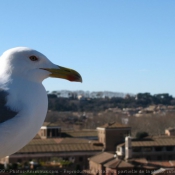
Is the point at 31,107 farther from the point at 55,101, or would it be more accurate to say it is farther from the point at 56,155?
the point at 55,101

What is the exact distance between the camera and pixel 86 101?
5284 centimetres

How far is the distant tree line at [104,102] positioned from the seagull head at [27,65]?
43.2m

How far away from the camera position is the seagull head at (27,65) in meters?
0.90

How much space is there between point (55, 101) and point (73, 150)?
109ft

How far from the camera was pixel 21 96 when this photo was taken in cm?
88

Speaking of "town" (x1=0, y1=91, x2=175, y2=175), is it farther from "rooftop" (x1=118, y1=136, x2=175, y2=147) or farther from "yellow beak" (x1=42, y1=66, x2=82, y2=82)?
"yellow beak" (x1=42, y1=66, x2=82, y2=82)

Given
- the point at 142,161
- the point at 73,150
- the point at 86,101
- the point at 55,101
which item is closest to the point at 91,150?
the point at 73,150

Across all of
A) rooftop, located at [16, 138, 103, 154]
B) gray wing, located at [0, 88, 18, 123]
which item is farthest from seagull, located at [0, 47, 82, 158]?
rooftop, located at [16, 138, 103, 154]

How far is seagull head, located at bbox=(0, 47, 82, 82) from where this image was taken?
2.96 feet

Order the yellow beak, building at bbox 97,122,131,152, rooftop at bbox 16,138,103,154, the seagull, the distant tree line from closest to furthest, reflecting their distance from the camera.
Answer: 1. the seagull
2. the yellow beak
3. rooftop at bbox 16,138,103,154
4. building at bbox 97,122,131,152
5. the distant tree line

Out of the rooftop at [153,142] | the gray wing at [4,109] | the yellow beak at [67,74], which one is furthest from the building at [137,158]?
the gray wing at [4,109]

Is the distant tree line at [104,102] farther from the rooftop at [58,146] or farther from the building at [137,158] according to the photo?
the building at [137,158]

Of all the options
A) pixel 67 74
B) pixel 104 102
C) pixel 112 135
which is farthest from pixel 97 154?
pixel 104 102

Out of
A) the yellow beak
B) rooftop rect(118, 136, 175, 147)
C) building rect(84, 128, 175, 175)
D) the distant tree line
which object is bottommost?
building rect(84, 128, 175, 175)
